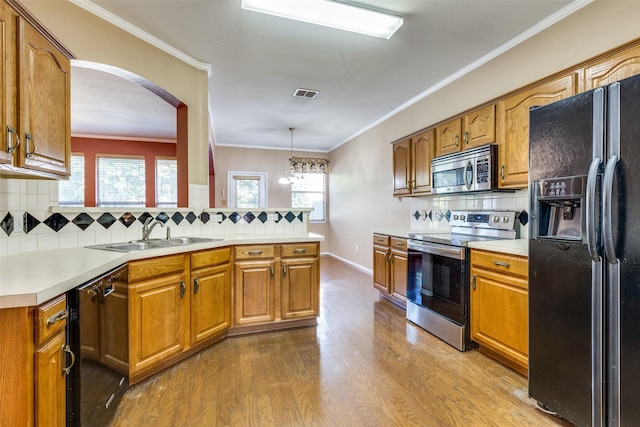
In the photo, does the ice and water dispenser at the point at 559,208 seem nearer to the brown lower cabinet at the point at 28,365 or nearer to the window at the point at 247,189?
the brown lower cabinet at the point at 28,365

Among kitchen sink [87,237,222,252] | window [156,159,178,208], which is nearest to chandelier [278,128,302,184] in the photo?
Answer: window [156,159,178,208]

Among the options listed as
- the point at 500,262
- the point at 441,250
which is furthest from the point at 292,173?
the point at 500,262

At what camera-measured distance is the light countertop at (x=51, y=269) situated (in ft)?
3.40

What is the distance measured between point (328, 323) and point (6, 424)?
2392 millimetres

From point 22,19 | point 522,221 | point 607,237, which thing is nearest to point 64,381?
point 22,19

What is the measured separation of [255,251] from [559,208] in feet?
7.23

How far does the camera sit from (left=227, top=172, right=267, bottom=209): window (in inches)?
278

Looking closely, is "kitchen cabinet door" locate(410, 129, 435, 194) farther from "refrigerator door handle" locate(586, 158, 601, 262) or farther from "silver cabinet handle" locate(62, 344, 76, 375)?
"silver cabinet handle" locate(62, 344, 76, 375)

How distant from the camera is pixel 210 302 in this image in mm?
2473

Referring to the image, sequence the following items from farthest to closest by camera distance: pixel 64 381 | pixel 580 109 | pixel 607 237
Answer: pixel 580 109
pixel 607 237
pixel 64 381

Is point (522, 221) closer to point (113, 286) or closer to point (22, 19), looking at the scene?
point (113, 286)

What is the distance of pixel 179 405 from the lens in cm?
180

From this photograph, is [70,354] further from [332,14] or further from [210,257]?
[332,14]

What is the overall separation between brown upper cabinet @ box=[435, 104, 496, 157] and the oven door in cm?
103
